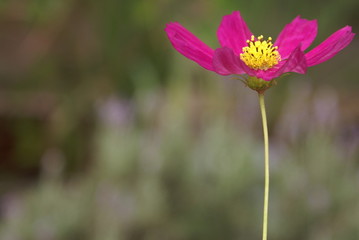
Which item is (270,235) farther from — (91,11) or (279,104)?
(91,11)

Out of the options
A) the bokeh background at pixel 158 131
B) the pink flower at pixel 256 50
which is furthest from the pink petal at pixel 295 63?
the bokeh background at pixel 158 131

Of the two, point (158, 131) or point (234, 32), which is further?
point (158, 131)

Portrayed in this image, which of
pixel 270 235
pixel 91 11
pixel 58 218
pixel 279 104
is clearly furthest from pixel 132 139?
pixel 91 11

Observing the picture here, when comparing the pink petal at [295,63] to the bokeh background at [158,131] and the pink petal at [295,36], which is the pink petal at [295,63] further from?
the bokeh background at [158,131]

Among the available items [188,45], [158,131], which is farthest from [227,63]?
[158,131]

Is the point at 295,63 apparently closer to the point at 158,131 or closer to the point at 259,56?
the point at 259,56

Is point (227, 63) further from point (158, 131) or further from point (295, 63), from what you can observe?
point (158, 131)
